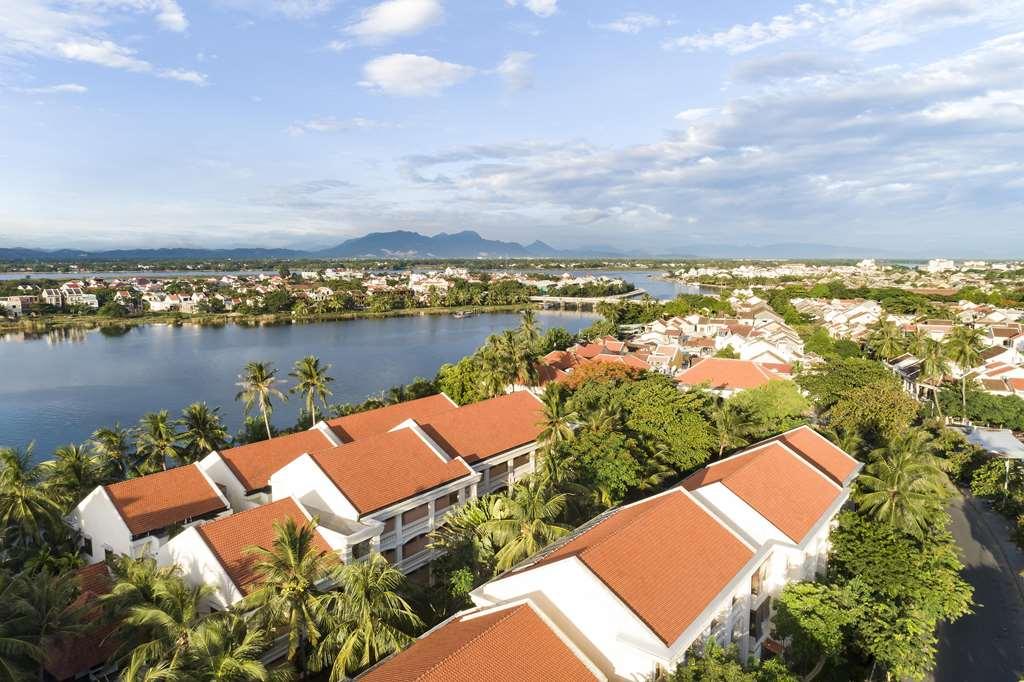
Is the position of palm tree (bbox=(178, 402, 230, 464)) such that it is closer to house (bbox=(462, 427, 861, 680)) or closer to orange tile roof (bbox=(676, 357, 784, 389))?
house (bbox=(462, 427, 861, 680))

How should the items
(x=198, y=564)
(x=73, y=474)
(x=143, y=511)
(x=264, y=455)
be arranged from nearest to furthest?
(x=198, y=564)
(x=143, y=511)
(x=73, y=474)
(x=264, y=455)

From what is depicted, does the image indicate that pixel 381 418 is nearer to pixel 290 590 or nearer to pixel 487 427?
pixel 487 427

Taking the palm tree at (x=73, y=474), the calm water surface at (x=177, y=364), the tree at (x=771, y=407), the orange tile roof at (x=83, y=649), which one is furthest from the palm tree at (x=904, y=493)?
the calm water surface at (x=177, y=364)

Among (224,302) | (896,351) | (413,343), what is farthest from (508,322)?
(896,351)

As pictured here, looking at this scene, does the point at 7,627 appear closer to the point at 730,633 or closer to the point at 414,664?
the point at 414,664

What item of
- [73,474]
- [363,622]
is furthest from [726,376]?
[73,474]

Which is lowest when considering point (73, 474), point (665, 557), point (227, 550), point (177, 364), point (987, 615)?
point (177, 364)

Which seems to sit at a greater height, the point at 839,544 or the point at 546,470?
the point at 546,470
